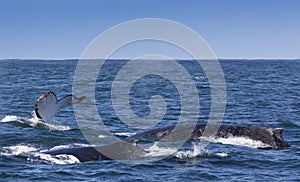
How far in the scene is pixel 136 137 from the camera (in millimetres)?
18922

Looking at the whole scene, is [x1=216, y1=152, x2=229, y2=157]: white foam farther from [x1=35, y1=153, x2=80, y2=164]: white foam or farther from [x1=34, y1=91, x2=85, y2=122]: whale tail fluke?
[x1=34, y1=91, x2=85, y2=122]: whale tail fluke

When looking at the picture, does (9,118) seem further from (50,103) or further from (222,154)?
(222,154)

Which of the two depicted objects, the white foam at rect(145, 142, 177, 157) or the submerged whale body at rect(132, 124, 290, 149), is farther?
the submerged whale body at rect(132, 124, 290, 149)

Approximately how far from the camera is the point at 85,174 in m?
13.8

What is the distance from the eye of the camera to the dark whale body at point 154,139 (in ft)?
51.3

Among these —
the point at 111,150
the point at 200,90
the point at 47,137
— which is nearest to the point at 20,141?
the point at 47,137

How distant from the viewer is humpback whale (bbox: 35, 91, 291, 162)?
15688 millimetres

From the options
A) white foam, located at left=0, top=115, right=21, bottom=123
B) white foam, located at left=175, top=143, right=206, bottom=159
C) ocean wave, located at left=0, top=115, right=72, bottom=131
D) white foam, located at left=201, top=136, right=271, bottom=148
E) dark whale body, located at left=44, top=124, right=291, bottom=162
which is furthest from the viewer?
white foam, located at left=0, top=115, right=21, bottom=123

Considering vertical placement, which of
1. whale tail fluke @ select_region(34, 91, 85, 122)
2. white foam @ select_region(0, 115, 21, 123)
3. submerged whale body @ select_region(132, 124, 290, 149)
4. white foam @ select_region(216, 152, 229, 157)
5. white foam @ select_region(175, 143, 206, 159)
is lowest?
white foam @ select_region(216, 152, 229, 157)

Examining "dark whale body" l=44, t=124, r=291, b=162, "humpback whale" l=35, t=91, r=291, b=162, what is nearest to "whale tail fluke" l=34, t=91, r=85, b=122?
"humpback whale" l=35, t=91, r=291, b=162

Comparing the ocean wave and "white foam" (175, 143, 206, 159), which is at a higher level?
the ocean wave

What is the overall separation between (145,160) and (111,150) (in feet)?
Answer: 3.41

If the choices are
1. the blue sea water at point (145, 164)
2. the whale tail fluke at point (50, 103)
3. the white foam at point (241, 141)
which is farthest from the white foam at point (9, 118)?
the white foam at point (241, 141)

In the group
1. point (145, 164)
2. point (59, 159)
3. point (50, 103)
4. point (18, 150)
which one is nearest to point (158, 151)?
point (145, 164)
